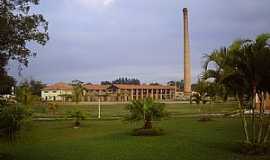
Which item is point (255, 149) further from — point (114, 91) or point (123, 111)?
point (114, 91)

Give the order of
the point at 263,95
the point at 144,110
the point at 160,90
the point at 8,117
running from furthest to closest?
the point at 160,90 → the point at 144,110 → the point at 263,95 → the point at 8,117

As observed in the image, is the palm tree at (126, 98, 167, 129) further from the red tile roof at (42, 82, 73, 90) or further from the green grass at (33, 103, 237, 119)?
A: the red tile roof at (42, 82, 73, 90)

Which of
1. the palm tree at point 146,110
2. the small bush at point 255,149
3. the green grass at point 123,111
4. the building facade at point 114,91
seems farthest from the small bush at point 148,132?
the building facade at point 114,91

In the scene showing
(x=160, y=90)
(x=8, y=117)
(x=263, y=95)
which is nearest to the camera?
(x=8, y=117)

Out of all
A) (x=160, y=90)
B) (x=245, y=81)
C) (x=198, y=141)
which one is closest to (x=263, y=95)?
(x=245, y=81)

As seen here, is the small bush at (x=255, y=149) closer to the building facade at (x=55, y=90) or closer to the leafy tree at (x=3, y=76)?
the leafy tree at (x=3, y=76)

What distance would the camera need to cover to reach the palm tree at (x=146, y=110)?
23156 mm

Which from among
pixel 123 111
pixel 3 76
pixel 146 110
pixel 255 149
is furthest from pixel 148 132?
pixel 123 111

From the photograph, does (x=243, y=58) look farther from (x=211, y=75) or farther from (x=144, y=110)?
(x=144, y=110)

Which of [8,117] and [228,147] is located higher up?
[8,117]

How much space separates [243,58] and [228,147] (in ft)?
13.1

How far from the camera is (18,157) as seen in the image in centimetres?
1404

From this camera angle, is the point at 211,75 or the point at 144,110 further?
the point at 144,110

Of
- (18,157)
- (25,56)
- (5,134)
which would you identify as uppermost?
(25,56)
